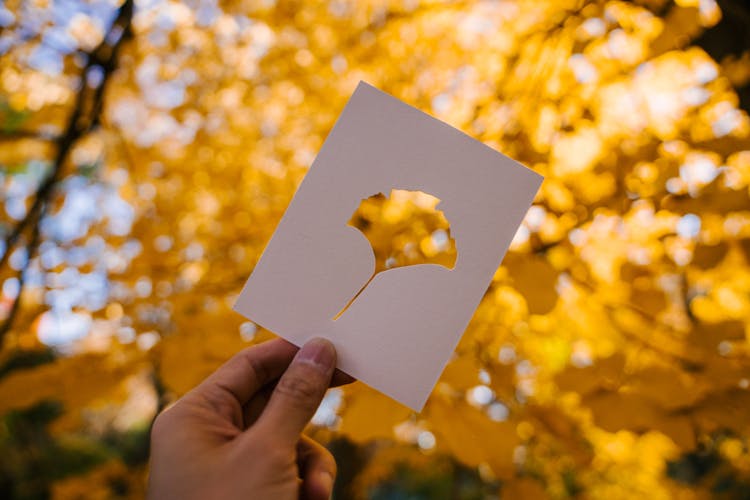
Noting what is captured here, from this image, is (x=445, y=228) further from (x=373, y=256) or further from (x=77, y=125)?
(x=77, y=125)

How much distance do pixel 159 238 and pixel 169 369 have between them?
0.99m

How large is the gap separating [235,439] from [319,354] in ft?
0.59

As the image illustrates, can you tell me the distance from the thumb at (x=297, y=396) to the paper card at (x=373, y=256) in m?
0.06

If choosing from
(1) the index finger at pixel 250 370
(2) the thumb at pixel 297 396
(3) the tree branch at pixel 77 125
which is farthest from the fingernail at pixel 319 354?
(3) the tree branch at pixel 77 125

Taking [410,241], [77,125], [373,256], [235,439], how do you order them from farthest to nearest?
[77,125] < [410,241] < [373,256] < [235,439]

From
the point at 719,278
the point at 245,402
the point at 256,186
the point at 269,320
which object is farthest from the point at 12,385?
the point at 719,278

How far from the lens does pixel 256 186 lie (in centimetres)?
270

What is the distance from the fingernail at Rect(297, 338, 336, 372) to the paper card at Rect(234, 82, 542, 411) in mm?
30

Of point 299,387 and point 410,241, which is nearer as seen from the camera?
point 299,387

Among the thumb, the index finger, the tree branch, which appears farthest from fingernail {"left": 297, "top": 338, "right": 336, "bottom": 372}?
the tree branch

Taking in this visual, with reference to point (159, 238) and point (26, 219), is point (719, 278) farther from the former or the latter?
point (26, 219)

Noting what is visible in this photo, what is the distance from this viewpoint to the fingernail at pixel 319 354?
76 cm

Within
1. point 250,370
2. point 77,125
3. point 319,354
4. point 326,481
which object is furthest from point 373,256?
point 77,125

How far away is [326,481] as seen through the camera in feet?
2.88
